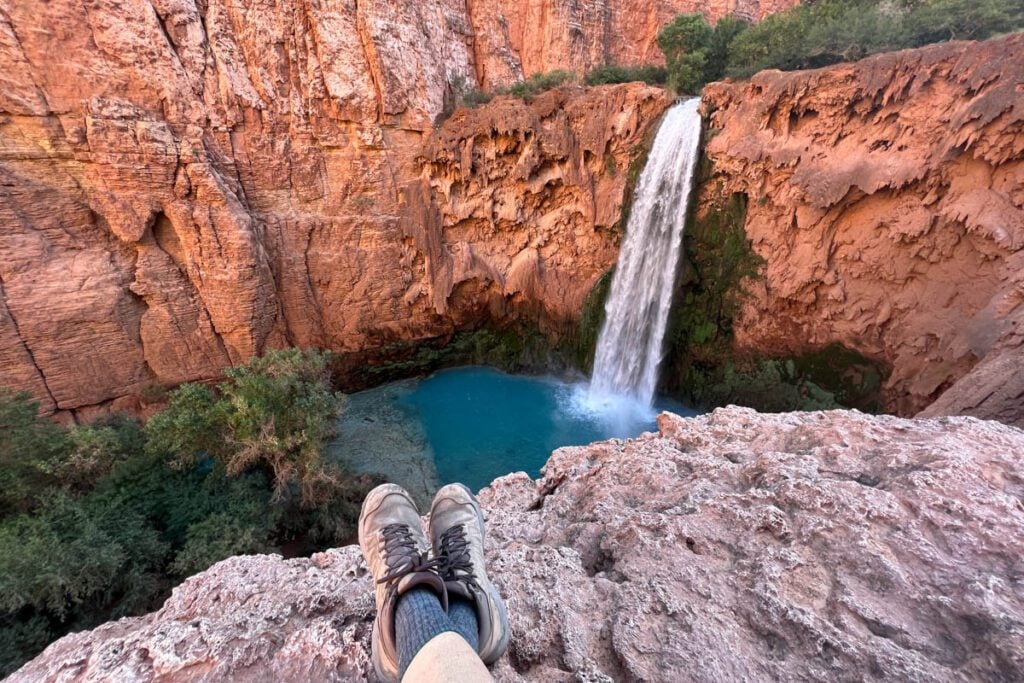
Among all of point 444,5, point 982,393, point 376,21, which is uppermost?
point 444,5

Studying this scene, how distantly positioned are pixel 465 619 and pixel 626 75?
12869mm

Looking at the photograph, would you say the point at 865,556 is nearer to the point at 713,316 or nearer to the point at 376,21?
the point at 713,316

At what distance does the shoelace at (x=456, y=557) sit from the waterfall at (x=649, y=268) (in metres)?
8.94

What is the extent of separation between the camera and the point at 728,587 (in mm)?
1721

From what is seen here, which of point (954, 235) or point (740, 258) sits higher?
point (954, 235)

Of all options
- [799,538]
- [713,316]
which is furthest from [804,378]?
[799,538]

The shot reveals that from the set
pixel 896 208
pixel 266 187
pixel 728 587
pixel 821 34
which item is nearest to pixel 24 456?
pixel 266 187

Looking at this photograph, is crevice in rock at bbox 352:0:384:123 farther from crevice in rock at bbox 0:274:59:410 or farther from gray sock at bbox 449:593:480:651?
gray sock at bbox 449:593:480:651

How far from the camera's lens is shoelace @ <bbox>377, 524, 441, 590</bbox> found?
5.20 ft

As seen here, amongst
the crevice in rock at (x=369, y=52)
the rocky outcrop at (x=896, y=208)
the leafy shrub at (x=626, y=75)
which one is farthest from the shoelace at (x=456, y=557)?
the leafy shrub at (x=626, y=75)

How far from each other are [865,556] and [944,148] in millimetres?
7963

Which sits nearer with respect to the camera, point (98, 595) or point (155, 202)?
point (98, 595)

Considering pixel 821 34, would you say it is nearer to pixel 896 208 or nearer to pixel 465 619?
pixel 896 208

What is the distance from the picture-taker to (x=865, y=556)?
1.66 metres
